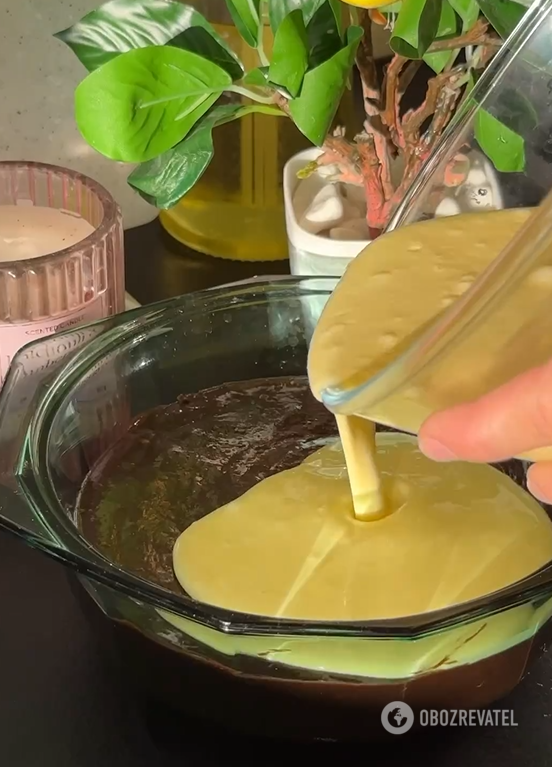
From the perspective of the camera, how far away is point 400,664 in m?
0.43

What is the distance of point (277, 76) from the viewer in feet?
1.76

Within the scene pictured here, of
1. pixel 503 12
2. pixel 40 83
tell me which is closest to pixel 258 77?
pixel 503 12

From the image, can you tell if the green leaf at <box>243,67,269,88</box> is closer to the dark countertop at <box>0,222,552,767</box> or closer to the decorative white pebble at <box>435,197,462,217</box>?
the decorative white pebble at <box>435,197,462,217</box>

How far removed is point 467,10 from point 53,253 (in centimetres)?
28

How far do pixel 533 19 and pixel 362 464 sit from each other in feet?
0.81

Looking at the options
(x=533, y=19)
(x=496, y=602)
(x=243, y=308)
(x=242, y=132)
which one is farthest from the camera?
(x=242, y=132)

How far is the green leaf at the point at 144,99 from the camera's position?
22.0 inches

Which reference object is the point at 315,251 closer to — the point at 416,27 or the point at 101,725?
the point at 416,27

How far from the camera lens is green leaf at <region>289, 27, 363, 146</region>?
54 cm

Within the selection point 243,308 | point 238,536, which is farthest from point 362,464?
point 243,308

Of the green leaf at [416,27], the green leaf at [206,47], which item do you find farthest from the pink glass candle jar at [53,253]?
the green leaf at [416,27]

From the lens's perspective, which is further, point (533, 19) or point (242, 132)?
point (242, 132)

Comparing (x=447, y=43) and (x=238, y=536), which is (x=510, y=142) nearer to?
(x=447, y=43)

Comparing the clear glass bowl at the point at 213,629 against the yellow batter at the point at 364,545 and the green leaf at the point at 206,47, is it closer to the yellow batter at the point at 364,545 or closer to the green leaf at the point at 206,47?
the yellow batter at the point at 364,545
